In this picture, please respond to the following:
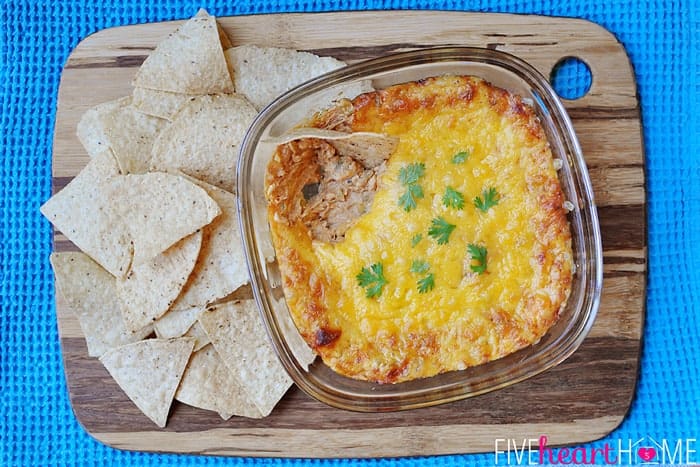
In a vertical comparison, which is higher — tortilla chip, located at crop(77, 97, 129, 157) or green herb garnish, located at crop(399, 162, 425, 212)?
tortilla chip, located at crop(77, 97, 129, 157)

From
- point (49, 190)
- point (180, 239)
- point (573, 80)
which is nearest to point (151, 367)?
point (180, 239)

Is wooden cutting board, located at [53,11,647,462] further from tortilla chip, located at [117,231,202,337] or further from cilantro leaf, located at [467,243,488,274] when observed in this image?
cilantro leaf, located at [467,243,488,274]

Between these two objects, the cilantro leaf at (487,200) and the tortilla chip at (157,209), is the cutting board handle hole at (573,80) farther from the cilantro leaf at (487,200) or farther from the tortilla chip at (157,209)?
the tortilla chip at (157,209)

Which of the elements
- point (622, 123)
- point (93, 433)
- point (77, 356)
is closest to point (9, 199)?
point (77, 356)

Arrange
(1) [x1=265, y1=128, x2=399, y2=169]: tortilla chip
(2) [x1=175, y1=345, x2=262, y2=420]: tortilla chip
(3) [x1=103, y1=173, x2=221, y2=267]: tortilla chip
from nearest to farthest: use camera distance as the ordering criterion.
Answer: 1. (1) [x1=265, y1=128, x2=399, y2=169]: tortilla chip
2. (3) [x1=103, y1=173, x2=221, y2=267]: tortilla chip
3. (2) [x1=175, y1=345, x2=262, y2=420]: tortilla chip

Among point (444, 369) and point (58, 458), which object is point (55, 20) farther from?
point (444, 369)

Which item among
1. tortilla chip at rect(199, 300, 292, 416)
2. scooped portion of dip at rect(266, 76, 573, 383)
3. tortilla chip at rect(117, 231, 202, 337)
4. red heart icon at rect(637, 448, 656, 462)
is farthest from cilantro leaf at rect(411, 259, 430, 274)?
red heart icon at rect(637, 448, 656, 462)

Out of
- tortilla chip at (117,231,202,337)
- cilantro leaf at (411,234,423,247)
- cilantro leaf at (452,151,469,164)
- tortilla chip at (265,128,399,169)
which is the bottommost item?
tortilla chip at (117,231,202,337)
